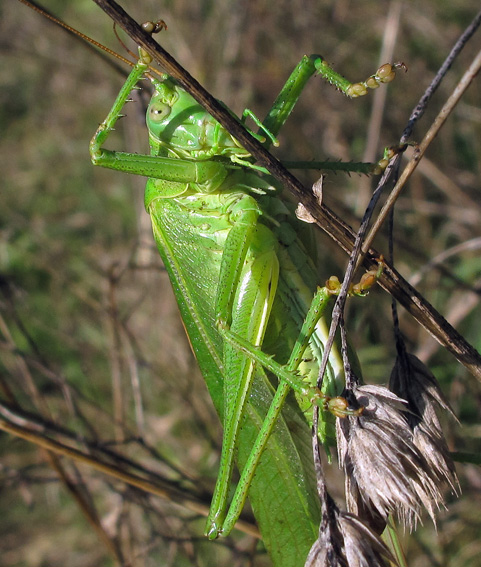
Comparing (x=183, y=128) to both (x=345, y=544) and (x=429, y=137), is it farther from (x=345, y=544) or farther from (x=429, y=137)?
(x=345, y=544)

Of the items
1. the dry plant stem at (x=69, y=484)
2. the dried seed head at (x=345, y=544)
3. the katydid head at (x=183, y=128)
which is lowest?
the dry plant stem at (x=69, y=484)

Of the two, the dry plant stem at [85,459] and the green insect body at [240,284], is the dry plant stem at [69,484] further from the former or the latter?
the green insect body at [240,284]

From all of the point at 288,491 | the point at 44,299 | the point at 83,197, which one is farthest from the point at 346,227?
the point at 83,197

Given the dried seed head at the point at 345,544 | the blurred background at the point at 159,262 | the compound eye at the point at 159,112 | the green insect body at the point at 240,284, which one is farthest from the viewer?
the blurred background at the point at 159,262

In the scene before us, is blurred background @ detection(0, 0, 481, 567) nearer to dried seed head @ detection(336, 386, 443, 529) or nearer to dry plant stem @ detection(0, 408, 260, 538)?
dry plant stem @ detection(0, 408, 260, 538)

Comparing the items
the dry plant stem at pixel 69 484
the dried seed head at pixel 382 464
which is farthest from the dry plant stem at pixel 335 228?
the dry plant stem at pixel 69 484

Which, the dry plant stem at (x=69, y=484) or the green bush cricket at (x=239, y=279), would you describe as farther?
the dry plant stem at (x=69, y=484)

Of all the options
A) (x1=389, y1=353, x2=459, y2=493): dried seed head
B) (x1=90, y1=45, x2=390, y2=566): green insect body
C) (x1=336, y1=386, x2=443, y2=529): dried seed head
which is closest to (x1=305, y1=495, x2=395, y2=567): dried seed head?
(x1=336, y1=386, x2=443, y2=529): dried seed head

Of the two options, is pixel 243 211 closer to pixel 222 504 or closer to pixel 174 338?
pixel 222 504
